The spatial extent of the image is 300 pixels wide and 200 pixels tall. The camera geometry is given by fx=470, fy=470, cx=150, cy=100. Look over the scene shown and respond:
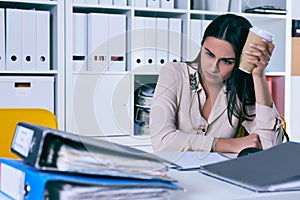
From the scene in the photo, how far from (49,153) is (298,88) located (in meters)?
2.87

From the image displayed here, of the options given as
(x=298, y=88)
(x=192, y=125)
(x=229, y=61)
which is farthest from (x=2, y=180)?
(x=298, y=88)

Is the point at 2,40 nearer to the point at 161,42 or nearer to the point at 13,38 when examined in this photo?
the point at 13,38

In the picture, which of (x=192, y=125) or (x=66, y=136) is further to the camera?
(x=192, y=125)

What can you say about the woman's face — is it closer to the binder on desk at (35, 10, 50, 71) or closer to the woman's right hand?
the woman's right hand

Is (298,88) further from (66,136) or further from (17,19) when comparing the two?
(66,136)

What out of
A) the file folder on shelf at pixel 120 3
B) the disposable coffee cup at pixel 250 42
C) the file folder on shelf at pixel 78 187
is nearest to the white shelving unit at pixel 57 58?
the file folder on shelf at pixel 120 3

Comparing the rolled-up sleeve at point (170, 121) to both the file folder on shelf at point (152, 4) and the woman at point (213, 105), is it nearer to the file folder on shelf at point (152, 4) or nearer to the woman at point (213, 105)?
the woman at point (213, 105)

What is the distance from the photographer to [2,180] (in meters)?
0.79

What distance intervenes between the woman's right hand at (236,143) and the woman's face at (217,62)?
22 centimetres

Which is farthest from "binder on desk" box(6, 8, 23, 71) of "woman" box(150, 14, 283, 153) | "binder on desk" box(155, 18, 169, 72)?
"woman" box(150, 14, 283, 153)

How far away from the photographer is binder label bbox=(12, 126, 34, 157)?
26.5 inches

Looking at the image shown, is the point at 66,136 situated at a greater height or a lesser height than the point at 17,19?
lesser

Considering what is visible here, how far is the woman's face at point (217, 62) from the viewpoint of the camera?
1.68m

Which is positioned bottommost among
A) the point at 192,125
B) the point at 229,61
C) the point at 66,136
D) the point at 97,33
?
the point at 192,125
